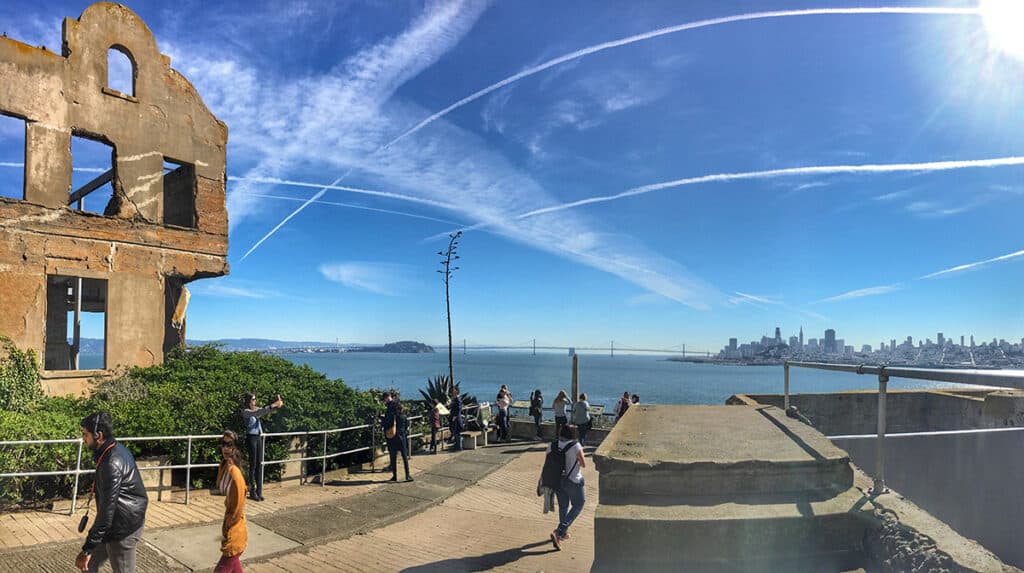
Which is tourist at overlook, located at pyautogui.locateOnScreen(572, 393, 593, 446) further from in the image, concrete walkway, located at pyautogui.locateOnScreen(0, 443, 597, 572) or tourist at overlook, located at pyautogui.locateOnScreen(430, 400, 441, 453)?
concrete walkway, located at pyautogui.locateOnScreen(0, 443, 597, 572)

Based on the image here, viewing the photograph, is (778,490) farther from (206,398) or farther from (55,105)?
(55,105)

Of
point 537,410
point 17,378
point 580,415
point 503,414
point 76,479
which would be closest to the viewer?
point 76,479

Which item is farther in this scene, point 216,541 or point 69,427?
point 69,427

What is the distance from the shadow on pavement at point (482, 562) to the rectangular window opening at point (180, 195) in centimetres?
1390

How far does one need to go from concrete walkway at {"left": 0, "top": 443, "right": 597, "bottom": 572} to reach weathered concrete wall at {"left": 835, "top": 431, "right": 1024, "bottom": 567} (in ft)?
12.5

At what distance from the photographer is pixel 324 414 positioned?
12.1m

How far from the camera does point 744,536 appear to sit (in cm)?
404

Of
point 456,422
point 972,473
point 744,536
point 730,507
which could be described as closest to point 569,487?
point 730,507

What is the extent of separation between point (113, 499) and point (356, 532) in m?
4.01

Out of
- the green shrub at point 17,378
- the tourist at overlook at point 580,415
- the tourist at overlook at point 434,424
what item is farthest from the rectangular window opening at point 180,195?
the tourist at overlook at point 580,415

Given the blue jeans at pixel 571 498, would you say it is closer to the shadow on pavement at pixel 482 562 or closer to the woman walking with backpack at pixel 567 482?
the woman walking with backpack at pixel 567 482

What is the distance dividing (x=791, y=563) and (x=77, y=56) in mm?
18268

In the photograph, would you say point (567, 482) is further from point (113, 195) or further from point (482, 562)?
point (113, 195)

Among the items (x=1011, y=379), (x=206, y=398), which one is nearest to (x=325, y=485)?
(x=206, y=398)
